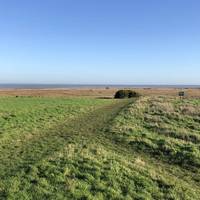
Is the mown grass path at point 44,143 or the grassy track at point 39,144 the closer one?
the grassy track at point 39,144

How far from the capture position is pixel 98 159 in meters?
12.4

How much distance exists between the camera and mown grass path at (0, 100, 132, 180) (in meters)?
11.7

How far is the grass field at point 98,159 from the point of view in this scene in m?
9.63

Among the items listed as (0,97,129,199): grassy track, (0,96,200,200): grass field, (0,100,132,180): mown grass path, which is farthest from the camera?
(0,100,132,180): mown grass path

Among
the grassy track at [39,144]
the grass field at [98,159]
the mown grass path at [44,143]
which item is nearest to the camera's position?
the grass field at [98,159]

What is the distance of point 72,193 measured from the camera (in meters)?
9.22

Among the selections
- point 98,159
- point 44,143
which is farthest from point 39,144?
point 98,159

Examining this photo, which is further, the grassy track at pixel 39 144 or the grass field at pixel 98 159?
the grassy track at pixel 39 144

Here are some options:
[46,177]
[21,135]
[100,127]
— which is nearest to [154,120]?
[100,127]

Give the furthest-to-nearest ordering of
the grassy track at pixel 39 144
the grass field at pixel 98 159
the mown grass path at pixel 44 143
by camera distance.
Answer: the mown grass path at pixel 44 143 < the grassy track at pixel 39 144 < the grass field at pixel 98 159

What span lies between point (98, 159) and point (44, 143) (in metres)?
3.99

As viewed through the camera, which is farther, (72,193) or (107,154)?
(107,154)

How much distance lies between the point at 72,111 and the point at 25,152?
47.8 ft

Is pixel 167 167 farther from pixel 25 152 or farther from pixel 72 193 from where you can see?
pixel 25 152
